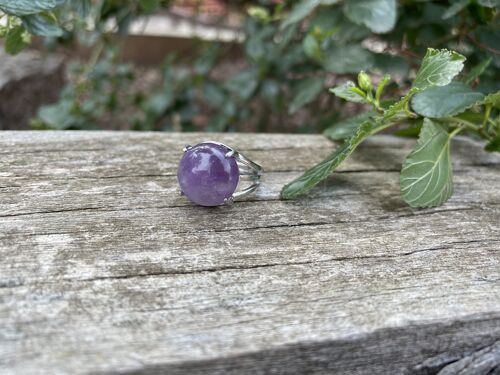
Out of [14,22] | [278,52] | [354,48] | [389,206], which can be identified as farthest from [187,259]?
[278,52]

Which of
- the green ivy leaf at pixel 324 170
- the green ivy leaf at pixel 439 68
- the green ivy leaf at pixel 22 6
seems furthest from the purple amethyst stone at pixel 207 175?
the green ivy leaf at pixel 22 6

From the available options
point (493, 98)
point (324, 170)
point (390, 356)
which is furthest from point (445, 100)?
point (390, 356)

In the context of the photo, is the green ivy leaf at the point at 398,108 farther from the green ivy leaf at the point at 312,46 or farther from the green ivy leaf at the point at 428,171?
the green ivy leaf at the point at 312,46

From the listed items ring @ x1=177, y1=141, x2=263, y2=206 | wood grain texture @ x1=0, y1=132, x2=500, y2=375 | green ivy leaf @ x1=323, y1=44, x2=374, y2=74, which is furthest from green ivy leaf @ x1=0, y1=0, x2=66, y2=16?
green ivy leaf @ x1=323, y1=44, x2=374, y2=74

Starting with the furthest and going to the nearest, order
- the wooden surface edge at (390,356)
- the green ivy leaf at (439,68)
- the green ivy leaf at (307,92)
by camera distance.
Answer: the green ivy leaf at (307,92), the green ivy leaf at (439,68), the wooden surface edge at (390,356)

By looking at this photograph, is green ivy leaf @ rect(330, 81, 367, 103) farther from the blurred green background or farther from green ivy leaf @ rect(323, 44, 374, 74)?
green ivy leaf @ rect(323, 44, 374, 74)

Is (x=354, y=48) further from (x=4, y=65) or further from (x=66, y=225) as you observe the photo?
(x=4, y=65)

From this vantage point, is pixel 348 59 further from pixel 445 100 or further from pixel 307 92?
pixel 445 100
